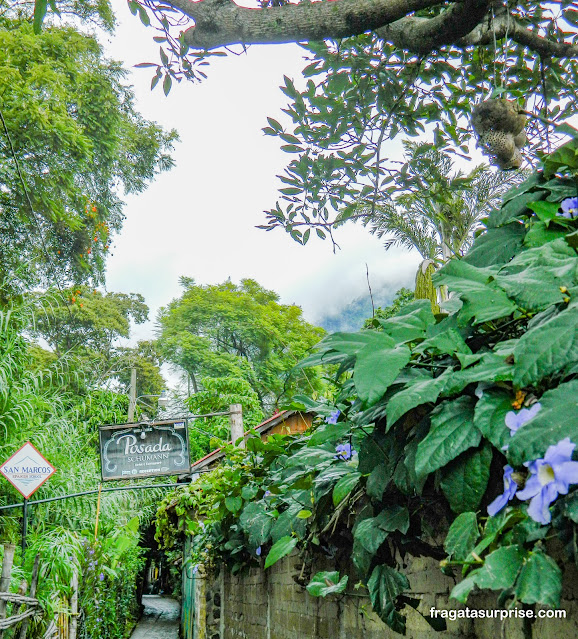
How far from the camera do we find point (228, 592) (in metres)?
5.07

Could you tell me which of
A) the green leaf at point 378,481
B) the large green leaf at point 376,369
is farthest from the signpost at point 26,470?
the large green leaf at point 376,369

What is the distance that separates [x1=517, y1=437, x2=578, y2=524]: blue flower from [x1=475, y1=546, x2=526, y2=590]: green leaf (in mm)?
73

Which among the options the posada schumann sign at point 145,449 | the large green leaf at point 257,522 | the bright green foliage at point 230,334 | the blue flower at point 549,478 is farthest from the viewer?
the bright green foliage at point 230,334

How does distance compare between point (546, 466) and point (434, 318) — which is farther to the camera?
point (434, 318)

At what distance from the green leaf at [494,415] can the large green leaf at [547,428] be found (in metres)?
0.14

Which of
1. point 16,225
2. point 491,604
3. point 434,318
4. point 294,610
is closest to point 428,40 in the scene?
point 434,318

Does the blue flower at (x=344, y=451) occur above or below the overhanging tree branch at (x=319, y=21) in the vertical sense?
below

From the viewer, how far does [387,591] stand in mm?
1460

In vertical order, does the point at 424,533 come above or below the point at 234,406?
below

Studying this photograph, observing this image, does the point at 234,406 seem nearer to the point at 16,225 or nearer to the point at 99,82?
the point at 16,225

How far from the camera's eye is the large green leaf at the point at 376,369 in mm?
1062

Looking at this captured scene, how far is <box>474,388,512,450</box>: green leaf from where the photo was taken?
3.11ft

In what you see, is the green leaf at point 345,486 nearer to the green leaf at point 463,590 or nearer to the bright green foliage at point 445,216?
the green leaf at point 463,590

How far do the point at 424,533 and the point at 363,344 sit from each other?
0.68 meters
